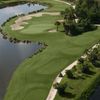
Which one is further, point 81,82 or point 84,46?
point 84,46

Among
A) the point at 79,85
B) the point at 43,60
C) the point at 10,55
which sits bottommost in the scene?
the point at 10,55

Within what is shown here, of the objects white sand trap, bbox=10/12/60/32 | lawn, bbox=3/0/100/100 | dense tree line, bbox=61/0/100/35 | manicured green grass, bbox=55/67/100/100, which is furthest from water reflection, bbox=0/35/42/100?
manicured green grass, bbox=55/67/100/100

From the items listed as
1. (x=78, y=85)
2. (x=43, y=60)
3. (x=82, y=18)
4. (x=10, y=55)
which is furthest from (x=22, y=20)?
(x=78, y=85)

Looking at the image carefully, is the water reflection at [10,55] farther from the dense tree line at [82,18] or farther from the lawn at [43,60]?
the dense tree line at [82,18]

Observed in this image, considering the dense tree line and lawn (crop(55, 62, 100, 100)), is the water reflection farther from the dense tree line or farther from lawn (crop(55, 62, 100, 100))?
lawn (crop(55, 62, 100, 100))

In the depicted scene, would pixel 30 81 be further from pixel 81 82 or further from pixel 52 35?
pixel 52 35

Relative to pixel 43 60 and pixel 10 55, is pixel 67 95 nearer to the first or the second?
pixel 43 60

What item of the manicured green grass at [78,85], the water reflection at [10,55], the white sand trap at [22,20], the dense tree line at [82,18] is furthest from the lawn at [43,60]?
the manicured green grass at [78,85]

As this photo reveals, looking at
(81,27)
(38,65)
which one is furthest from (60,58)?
(81,27)
